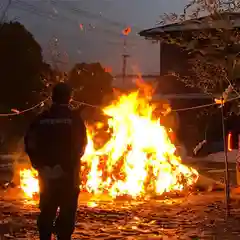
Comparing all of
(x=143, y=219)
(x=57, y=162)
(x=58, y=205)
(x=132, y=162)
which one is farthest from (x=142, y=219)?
(x=57, y=162)

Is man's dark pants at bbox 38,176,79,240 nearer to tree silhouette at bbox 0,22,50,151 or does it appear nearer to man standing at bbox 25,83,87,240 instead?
man standing at bbox 25,83,87,240

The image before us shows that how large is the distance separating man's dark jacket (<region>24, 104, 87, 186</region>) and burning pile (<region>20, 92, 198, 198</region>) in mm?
6602

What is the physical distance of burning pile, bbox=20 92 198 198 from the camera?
13570mm

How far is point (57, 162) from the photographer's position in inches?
269

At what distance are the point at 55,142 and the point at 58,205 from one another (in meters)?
0.72

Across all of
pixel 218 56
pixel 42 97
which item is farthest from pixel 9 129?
pixel 218 56

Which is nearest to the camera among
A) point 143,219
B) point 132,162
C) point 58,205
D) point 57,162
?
point 57,162

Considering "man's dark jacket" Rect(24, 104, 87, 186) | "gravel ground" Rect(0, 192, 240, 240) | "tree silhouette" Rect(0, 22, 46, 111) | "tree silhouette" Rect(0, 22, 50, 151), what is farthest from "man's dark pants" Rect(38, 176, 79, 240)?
"tree silhouette" Rect(0, 22, 46, 111)

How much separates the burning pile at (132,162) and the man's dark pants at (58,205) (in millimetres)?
6421

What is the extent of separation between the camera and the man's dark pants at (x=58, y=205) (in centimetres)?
688

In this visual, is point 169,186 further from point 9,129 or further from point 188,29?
point 9,129

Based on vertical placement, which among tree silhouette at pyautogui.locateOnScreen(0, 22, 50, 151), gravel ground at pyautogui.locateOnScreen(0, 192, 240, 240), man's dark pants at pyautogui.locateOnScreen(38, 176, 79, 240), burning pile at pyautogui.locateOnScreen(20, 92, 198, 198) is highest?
tree silhouette at pyautogui.locateOnScreen(0, 22, 50, 151)

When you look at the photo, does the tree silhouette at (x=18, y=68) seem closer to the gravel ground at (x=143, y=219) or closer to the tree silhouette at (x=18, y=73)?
the tree silhouette at (x=18, y=73)

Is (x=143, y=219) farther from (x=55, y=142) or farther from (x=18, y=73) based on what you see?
(x=18, y=73)
